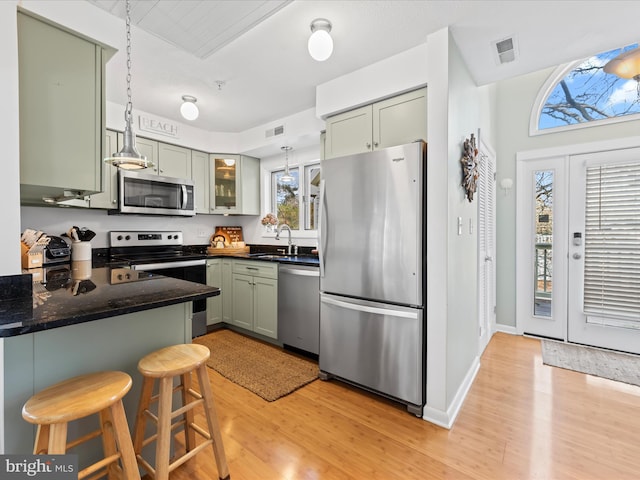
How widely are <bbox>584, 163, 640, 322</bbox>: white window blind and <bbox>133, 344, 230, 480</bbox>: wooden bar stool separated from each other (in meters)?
3.72

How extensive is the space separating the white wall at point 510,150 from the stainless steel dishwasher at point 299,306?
2380 mm

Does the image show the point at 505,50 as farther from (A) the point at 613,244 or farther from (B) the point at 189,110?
(B) the point at 189,110

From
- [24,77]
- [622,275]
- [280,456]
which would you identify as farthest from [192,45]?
[622,275]

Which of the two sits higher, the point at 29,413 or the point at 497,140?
the point at 497,140

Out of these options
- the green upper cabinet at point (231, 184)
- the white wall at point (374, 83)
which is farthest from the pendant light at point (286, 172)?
the white wall at point (374, 83)

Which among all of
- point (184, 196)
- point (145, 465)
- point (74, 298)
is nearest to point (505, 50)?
point (74, 298)

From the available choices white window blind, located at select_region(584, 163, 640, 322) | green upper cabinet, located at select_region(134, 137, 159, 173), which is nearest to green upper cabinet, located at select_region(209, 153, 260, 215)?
green upper cabinet, located at select_region(134, 137, 159, 173)

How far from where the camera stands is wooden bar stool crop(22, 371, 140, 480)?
0.98 metres

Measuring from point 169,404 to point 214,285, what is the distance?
256 centimetres

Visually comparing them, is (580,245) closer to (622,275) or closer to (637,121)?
(622,275)

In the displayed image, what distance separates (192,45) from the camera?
2.13 metres

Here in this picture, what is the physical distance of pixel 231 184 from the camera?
13.9ft

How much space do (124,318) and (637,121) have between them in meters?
4.46

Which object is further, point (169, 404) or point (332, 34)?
point (332, 34)
